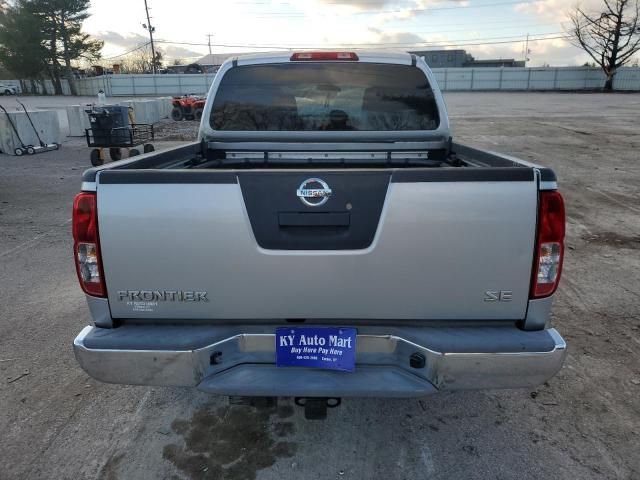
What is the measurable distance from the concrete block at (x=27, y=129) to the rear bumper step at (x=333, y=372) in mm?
14769

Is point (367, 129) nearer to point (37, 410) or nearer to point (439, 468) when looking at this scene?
point (439, 468)

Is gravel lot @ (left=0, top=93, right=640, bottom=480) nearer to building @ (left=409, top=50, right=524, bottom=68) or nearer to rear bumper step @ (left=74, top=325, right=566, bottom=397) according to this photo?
rear bumper step @ (left=74, top=325, right=566, bottom=397)

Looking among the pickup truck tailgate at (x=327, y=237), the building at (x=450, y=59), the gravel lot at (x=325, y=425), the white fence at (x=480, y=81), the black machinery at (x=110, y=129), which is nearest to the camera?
the pickup truck tailgate at (x=327, y=237)

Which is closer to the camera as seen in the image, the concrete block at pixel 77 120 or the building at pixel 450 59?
the concrete block at pixel 77 120

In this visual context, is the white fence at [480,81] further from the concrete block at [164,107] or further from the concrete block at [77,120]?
the concrete block at [77,120]

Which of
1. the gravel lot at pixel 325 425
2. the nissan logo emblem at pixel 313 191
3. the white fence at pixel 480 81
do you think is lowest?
the gravel lot at pixel 325 425

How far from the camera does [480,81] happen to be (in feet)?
190

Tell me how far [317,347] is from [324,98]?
2255 millimetres

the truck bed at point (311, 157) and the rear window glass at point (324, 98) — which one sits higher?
the rear window glass at point (324, 98)

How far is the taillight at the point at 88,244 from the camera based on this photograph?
219 cm

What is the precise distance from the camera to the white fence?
2076 inches

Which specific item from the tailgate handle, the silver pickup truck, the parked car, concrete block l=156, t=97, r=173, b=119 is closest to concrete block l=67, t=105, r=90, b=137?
concrete block l=156, t=97, r=173, b=119

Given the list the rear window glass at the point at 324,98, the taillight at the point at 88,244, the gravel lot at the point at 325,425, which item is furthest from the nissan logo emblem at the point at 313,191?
the rear window glass at the point at 324,98

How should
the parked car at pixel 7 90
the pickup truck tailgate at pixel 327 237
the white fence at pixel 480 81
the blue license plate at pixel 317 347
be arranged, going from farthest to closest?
the parked car at pixel 7 90, the white fence at pixel 480 81, the blue license plate at pixel 317 347, the pickup truck tailgate at pixel 327 237
